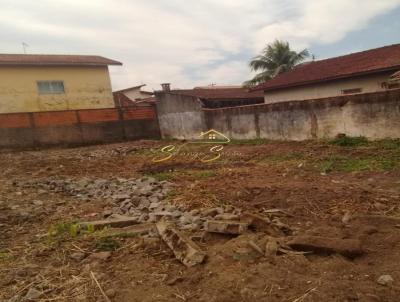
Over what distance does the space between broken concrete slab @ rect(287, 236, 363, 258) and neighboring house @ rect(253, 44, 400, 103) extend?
10.00 m

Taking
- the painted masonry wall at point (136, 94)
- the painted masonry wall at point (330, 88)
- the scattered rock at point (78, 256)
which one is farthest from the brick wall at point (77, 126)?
the scattered rock at point (78, 256)

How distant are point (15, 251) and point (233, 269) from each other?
2.89 metres

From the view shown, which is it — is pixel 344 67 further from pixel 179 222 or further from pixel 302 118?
pixel 179 222

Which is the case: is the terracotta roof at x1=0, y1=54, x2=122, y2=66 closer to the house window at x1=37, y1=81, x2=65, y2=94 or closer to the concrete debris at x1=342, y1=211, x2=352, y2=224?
the house window at x1=37, y1=81, x2=65, y2=94

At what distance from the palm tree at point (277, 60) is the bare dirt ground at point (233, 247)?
742 inches

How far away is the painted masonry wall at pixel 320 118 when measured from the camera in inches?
373

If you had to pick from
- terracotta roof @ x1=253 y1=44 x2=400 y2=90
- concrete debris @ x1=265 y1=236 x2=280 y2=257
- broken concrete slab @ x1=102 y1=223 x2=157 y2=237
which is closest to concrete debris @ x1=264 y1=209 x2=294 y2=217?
concrete debris @ x1=265 y1=236 x2=280 y2=257

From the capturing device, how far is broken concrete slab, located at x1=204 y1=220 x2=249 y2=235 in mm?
3982

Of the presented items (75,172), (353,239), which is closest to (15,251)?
(353,239)

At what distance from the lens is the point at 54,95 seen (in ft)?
73.2

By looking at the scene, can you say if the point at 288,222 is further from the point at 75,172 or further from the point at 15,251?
the point at 75,172

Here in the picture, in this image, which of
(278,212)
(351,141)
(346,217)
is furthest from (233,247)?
(351,141)

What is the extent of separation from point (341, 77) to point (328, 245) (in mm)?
13369

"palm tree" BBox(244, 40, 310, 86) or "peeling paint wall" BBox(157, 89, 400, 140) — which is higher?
"palm tree" BBox(244, 40, 310, 86)
